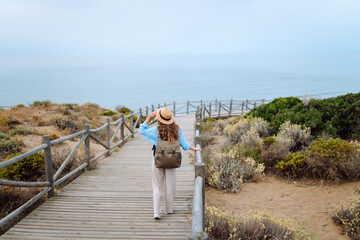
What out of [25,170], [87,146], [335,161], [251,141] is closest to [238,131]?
[251,141]

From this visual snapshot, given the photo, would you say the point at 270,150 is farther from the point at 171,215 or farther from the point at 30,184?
the point at 30,184

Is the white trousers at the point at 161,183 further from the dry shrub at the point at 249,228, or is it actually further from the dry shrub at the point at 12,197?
the dry shrub at the point at 12,197

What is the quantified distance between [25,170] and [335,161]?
7.32 m

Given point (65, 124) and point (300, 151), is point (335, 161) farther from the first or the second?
point (65, 124)

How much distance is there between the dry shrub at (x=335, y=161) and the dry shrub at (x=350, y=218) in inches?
59.5

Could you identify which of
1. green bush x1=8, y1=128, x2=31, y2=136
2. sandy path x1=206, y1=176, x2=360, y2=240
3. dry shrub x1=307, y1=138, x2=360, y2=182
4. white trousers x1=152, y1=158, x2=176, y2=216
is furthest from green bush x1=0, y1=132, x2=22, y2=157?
dry shrub x1=307, y1=138, x2=360, y2=182

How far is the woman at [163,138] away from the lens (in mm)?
3729

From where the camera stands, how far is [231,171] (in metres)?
7.01

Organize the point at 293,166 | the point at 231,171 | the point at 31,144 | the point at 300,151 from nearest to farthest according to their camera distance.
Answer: the point at 231,171, the point at 293,166, the point at 300,151, the point at 31,144

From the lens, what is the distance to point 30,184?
4496 millimetres

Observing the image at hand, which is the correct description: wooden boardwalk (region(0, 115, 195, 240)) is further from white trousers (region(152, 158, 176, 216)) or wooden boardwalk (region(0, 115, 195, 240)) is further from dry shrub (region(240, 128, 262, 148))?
dry shrub (region(240, 128, 262, 148))

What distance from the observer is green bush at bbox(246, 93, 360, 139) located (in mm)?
9609

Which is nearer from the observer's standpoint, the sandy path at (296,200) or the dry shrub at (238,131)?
the sandy path at (296,200)

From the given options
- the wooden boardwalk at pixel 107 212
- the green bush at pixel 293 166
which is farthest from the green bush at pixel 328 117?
the wooden boardwalk at pixel 107 212
